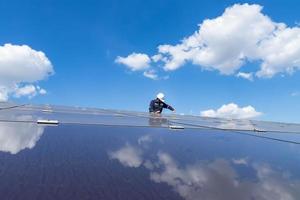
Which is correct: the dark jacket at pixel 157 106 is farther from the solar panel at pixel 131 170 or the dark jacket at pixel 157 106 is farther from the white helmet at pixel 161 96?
the solar panel at pixel 131 170

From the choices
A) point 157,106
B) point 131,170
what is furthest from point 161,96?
point 131,170

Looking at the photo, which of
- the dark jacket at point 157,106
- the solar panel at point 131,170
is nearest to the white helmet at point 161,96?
the dark jacket at point 157,106

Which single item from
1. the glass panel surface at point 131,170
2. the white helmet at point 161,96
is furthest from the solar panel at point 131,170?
the white helmet at point 161,96

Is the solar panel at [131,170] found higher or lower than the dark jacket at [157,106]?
lower

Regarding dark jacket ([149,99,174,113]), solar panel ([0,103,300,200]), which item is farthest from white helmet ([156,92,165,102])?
solar panel ([0,103,300,200])

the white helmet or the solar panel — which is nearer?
the solar panel

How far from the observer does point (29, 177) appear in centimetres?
340

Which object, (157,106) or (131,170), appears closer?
(131,170)

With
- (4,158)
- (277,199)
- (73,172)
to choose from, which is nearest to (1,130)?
(4,158)

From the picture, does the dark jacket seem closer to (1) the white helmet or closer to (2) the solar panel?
(1) the white helmet

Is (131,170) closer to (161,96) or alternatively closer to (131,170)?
(131,170)

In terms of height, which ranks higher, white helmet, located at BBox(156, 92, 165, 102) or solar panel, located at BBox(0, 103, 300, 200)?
white helmet, located at BBox(156, 92, 165, 102)

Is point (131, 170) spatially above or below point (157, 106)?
below

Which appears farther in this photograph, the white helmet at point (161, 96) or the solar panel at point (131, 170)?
the white helmet at point (161, 96)
